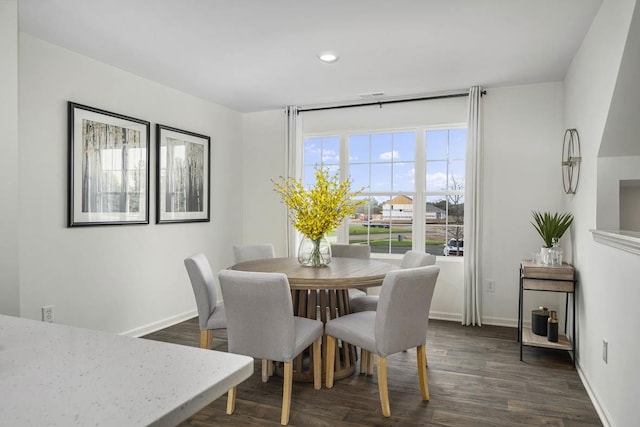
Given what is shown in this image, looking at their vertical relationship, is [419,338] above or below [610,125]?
below

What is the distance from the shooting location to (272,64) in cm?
378

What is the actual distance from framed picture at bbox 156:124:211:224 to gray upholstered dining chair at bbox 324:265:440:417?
2597mm

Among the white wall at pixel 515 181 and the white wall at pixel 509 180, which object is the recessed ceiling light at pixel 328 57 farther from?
the white wall at pixel 515 181

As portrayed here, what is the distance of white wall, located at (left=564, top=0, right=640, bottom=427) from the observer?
6.83 ft

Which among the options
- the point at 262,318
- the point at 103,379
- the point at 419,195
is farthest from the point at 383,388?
the point at 419,195

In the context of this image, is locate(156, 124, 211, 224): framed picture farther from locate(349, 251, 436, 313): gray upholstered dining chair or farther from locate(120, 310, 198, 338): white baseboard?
locate(349, 251, 436, 313): gray upholstered dining chair

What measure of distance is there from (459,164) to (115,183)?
11.8ft

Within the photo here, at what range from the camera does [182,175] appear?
464 cm

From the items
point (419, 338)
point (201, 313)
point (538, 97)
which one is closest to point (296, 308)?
point (201, 313)

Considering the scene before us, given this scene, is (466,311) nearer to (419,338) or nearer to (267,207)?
(419,338)

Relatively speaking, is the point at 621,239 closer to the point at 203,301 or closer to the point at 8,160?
the point at 203,301

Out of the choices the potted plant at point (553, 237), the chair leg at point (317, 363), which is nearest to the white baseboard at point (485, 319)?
the potted plant at point (553, 237)

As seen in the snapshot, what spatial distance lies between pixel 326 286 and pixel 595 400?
6.15 ft

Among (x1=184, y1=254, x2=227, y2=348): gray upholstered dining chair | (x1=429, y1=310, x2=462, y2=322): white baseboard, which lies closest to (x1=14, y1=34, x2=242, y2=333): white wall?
(x1=184, y1=254, x2=227, y2=348): gray upholstered dining chair
